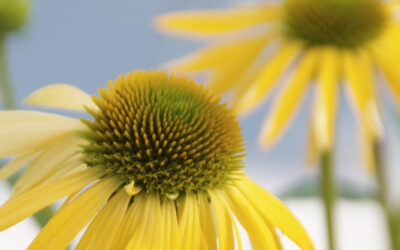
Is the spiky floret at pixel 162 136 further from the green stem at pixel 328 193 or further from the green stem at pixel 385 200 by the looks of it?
the green stem at pixel 385 200

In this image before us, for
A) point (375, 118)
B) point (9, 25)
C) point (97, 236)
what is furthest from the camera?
point (9, 25)

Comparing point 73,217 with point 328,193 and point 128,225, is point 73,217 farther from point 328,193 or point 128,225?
point 328,193

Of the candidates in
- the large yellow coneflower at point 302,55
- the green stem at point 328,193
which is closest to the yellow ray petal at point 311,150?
the large yellow coneflower at point 302,55

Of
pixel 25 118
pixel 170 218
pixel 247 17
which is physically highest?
pixel 247 17

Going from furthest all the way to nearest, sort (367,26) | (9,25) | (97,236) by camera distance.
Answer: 1. (9,25)
2. (367,26)
3. (97,236)

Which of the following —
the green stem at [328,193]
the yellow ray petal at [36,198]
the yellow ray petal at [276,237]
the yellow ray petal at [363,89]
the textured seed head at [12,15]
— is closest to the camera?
the yellow ray petal at [36,198]

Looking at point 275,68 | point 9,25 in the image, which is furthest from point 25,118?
point 9,25

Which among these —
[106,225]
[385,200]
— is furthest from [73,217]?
[385,200]

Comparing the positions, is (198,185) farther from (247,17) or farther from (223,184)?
(247,17)
